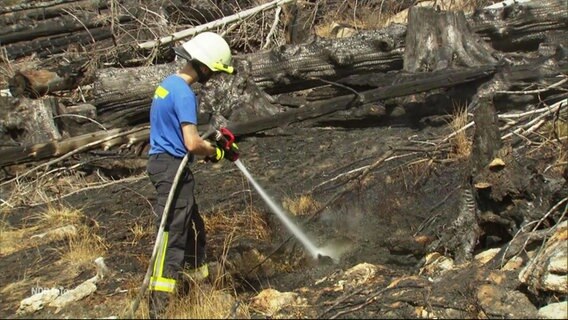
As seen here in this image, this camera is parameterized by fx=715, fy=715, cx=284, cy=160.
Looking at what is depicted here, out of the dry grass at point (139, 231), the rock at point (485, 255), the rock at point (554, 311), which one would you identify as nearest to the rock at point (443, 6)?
the dry grass at point (139, 231)

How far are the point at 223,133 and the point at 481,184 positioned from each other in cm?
184

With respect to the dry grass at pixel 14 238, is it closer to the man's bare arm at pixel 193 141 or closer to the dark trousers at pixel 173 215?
the dark trousers at pixel 173 215

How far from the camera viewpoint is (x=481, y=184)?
5.03m

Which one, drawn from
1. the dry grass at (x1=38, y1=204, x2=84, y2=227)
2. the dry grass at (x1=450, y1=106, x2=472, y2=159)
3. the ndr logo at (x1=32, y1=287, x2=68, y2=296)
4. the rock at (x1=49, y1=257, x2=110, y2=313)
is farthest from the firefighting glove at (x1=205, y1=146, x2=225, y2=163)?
the dry grass at (x1=450, y1=106, x2=472, y2=159)

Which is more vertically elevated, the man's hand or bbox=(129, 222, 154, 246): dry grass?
the man's hand

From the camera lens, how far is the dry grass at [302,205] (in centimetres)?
629

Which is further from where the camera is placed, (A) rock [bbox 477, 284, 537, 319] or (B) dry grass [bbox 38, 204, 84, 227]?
(B) dry grass [bbox 38, 204, 84, 227]

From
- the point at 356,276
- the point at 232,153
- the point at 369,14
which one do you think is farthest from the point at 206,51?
the point at 369,14

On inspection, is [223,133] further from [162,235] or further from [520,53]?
[520,53]

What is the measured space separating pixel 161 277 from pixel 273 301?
73 cm

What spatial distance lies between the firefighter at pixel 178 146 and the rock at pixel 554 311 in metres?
2.14

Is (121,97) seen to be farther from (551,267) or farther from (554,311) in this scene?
(554,311)

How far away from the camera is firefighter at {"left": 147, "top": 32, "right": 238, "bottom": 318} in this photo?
436 centimetres

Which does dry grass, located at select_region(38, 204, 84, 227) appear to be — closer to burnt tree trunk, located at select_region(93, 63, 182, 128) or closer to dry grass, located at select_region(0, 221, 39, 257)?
dry grass, located at select_region(0, 221, 39, 257)
